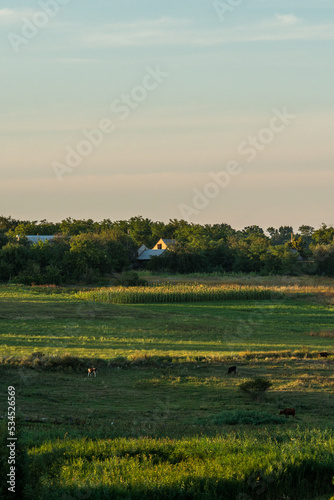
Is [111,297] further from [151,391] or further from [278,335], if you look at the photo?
[151,391]

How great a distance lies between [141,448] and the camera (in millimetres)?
11258

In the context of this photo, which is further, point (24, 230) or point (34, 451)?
point (24, 230)

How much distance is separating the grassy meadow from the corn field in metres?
11.3

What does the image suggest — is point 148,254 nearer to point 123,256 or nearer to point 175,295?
point 123,256

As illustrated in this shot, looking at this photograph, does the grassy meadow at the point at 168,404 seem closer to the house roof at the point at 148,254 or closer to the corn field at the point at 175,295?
the corn field at the point at 175,295

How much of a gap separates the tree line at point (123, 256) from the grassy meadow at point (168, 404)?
34.7 meters

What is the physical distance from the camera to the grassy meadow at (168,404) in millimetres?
9719

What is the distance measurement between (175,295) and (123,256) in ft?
127

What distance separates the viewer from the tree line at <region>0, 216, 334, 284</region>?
3263 inches

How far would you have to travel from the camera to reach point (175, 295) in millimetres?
61062

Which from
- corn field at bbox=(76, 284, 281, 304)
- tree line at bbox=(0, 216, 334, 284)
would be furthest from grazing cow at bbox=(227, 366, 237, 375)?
tree line at bbox=(0, 216, 334, 284)

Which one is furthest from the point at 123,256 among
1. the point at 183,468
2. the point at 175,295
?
the point at 183,468

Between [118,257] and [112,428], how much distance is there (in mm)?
83701

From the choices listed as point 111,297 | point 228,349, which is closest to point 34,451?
point 228,349
